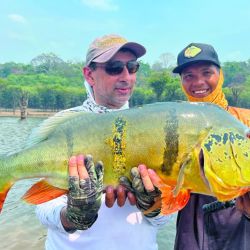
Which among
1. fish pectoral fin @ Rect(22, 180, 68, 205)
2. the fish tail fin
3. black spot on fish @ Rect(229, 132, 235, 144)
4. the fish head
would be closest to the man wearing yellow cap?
the fish head

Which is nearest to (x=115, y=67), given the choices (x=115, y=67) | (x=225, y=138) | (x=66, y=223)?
(x=115, y=67)

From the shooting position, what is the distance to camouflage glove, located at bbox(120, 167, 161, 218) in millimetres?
2418

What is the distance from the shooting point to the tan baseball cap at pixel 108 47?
3016 millimetres

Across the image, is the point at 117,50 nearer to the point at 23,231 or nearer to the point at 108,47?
the point at 108,47

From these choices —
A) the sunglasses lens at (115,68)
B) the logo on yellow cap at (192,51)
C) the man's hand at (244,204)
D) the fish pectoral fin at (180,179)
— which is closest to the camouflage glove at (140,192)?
the fish pectoral fin at (180,179)

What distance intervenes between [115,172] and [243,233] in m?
1.27

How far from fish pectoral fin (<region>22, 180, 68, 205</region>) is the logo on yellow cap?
1979 millimetres

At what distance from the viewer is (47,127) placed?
2.62 m

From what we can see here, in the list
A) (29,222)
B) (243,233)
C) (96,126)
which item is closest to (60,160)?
(96,126)

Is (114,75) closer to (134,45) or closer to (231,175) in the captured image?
(134,45)

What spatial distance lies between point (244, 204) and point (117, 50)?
1572 millimetres

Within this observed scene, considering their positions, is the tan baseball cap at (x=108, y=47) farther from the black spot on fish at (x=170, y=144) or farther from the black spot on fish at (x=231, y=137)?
the black spot on fish at (x=231, y=137)

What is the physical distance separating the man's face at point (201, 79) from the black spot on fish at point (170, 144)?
135 centimetres

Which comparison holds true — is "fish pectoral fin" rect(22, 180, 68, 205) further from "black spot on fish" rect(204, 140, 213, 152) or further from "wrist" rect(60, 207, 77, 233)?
"black spot on fish" rect(204, 140, 213, 152)
